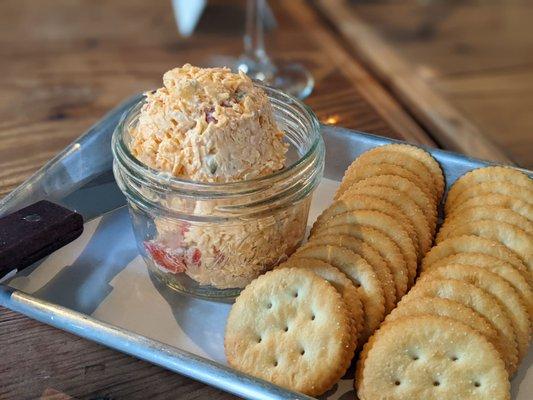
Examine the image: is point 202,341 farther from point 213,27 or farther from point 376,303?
point 213,27

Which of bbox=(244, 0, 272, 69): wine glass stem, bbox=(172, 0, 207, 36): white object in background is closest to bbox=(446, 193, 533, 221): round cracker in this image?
bbox=(244, 0, 272, 69): wine glass stem

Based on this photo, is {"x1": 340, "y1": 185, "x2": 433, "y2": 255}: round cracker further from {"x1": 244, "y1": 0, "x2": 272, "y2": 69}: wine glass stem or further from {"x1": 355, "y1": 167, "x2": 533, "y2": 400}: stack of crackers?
{"x1": 244, "y1": 0, "x2": 272, "y2": 69}: wine glass stem

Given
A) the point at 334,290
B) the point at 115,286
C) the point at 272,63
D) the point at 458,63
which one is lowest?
the point at 458,63

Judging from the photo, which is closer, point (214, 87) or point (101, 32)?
point (214, 87)

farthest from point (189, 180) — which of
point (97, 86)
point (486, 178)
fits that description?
point (97, 86)

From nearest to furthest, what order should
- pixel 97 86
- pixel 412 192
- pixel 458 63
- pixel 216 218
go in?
pixel 216 218
pixel 412 192
pixel 97 86
pixel 458 63

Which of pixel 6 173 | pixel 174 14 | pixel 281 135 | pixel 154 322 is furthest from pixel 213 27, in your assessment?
pixel 154 322

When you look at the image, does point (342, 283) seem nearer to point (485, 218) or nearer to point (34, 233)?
point (485, 218)
